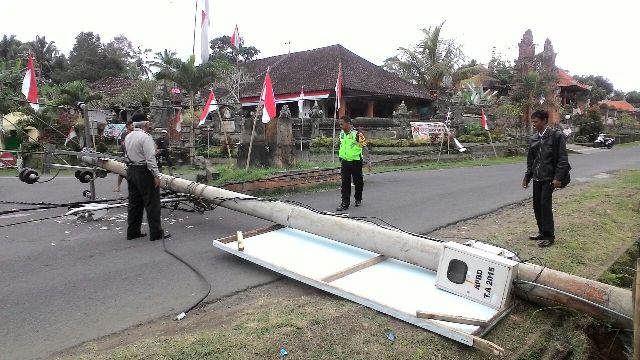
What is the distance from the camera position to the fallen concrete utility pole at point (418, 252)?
366 centimetres

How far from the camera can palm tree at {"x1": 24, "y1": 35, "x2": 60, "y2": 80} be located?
5984 cm

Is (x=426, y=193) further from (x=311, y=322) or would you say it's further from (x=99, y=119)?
(x=99, y=119)

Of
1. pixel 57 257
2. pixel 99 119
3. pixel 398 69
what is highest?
pixel 398 69

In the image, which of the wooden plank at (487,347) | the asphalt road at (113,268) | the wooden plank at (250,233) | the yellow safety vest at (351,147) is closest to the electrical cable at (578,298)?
the wooden plank at (487,347)

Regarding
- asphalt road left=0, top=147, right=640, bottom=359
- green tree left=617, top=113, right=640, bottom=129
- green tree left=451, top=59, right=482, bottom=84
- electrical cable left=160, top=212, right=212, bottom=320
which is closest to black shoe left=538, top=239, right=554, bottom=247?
asphalt road left=0, top=147, right=640, bottom=359

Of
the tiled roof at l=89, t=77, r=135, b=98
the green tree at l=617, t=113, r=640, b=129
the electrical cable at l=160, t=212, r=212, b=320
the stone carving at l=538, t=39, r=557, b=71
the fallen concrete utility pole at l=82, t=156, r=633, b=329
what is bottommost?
the electrical cable at l=160, t=212, r=212, b=320

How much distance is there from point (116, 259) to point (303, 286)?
2512 mm

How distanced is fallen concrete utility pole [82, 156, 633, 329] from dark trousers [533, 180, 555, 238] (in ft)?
7.04

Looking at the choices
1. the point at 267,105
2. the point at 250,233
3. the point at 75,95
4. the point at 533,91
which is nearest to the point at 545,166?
the point at 250,233

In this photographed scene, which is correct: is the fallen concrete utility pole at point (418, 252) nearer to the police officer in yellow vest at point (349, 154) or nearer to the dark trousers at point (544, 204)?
the dark trousers at point (544, 204)

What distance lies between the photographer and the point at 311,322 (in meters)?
3.69

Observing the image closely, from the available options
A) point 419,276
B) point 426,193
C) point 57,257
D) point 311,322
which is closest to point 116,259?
point 57,257

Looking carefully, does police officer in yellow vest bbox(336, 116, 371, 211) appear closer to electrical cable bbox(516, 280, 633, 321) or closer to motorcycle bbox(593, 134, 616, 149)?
electrical cable bbox(516, 280, 633, 321)

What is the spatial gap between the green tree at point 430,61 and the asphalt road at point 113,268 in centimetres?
2615
